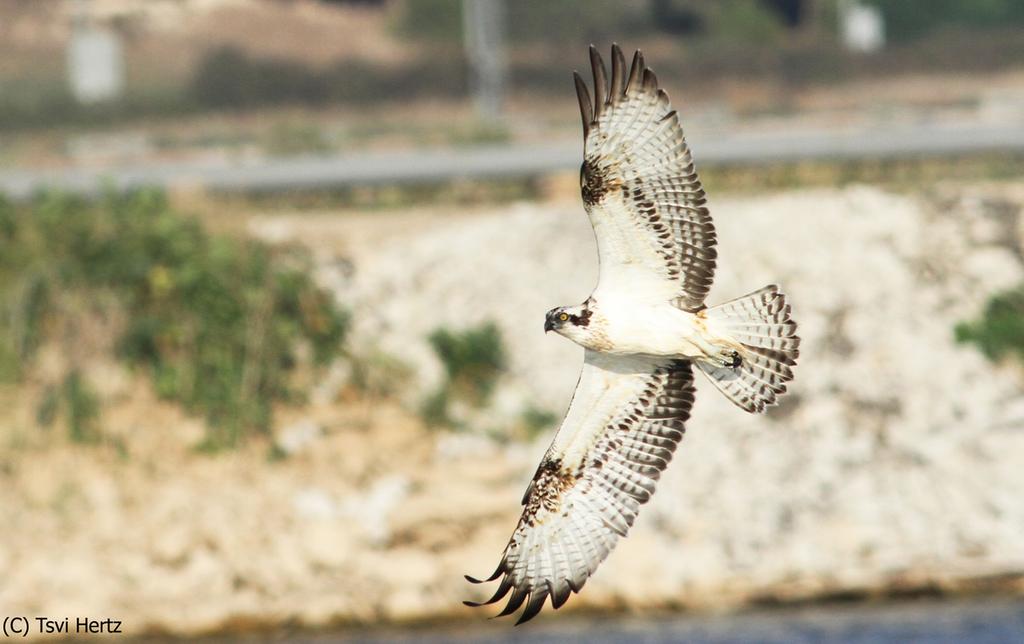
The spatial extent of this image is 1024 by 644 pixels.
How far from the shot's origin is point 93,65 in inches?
1602

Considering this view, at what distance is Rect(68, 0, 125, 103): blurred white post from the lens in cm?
4044

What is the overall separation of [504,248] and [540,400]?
2.75 metres

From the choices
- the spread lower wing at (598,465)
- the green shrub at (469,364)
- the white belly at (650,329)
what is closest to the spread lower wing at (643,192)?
the white belly at (650,329)

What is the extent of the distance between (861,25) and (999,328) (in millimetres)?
25006

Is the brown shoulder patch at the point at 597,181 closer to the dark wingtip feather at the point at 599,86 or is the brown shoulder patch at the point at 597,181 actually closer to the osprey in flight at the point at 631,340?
the osprey in flight at the point at 631,340

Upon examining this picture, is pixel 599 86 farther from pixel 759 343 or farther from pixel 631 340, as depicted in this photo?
pixel 759 343

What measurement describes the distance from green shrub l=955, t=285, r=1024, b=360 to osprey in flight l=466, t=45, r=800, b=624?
29.5ft

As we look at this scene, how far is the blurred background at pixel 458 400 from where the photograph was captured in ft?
54.4

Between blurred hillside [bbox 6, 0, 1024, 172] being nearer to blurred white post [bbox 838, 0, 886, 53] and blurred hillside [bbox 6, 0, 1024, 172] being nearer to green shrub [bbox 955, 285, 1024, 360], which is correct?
blurred white post [bbox 838, 0, 886, 53]

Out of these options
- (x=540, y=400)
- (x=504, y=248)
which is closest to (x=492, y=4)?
(x=504, y=248)

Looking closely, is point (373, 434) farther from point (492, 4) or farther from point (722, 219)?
point (492, 4)

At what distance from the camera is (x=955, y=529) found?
54.5 ft

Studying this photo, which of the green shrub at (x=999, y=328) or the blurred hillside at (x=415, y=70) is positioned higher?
the blurred hillside at (x=415, y=70)

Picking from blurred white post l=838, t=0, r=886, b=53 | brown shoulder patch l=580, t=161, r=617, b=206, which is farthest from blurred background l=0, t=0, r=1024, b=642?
blurred white post l=838, t=0, r=886, b=53
